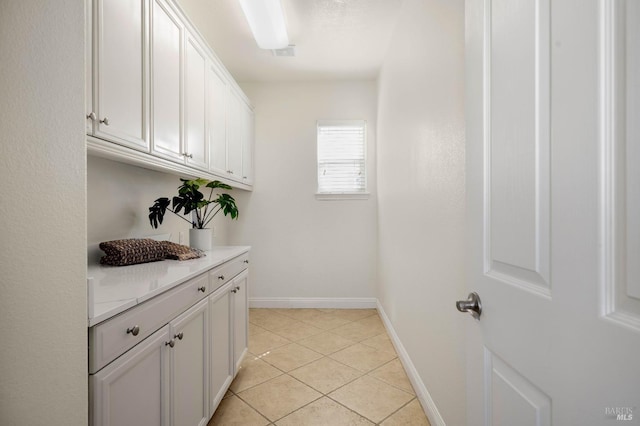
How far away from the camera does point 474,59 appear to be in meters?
0.83

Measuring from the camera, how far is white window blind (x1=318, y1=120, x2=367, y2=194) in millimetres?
3885

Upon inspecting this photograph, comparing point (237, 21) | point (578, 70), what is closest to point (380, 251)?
point (237, 21)

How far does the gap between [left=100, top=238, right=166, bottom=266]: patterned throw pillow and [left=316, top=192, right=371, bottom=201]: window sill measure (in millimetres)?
2345

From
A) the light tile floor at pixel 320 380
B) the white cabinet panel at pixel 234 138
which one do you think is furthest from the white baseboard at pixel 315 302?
the white cabinet panel at pixel 234 138

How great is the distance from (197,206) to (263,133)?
201 cm

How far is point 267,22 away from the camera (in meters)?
2.42

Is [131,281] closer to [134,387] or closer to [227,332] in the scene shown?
[134,387]

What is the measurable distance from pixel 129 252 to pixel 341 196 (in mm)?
2629

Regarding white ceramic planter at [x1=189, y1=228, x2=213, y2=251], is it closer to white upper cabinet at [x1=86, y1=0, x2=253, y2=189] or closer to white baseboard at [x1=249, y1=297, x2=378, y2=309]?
white upper cabinet at [x1=86, y1=0, x2=253, y2=189]

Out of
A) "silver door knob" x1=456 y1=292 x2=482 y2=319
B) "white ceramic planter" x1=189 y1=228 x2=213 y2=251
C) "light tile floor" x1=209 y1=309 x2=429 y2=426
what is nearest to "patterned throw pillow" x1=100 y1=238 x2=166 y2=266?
"white ceramic planter" x1=189 y1=228 x2=213 y2=251

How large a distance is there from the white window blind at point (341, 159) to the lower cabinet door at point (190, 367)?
255 cm

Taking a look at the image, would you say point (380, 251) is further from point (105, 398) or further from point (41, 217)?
point (41, 217)

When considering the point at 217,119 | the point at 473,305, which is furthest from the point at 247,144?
the point at 473,305

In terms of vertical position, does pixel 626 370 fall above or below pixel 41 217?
below
